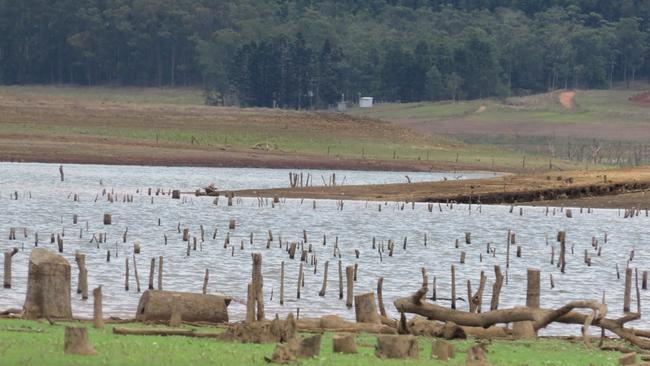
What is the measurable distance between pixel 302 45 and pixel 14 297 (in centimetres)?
14771

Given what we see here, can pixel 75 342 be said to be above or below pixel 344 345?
above

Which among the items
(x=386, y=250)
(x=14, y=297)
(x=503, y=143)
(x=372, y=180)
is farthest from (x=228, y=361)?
(x=503, y=143)

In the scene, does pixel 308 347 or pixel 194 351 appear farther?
pixel 194 351

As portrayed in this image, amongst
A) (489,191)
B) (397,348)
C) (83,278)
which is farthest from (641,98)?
(397,348)

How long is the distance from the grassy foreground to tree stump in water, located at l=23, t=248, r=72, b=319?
641 millimetres

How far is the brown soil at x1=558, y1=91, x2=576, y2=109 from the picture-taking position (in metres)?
177

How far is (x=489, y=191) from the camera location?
82.6 meters

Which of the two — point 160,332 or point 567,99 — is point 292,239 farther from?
point 567,99

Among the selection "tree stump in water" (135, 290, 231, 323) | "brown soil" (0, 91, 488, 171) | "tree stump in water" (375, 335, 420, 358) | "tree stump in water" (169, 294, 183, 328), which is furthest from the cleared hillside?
"tree stump in water" (375, 335, 420, 358)

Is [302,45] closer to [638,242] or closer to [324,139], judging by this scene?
[324,139]

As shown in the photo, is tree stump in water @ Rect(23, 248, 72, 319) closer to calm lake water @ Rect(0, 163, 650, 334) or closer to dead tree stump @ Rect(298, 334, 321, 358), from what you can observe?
calm lake water @ Rect(0, 163, 650, 334)

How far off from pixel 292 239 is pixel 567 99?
127647 mm

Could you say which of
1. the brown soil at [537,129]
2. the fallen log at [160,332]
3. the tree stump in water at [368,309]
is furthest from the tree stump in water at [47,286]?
the brown soil at [537,129]

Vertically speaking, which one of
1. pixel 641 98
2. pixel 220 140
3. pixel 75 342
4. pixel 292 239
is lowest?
pixel 220 140
